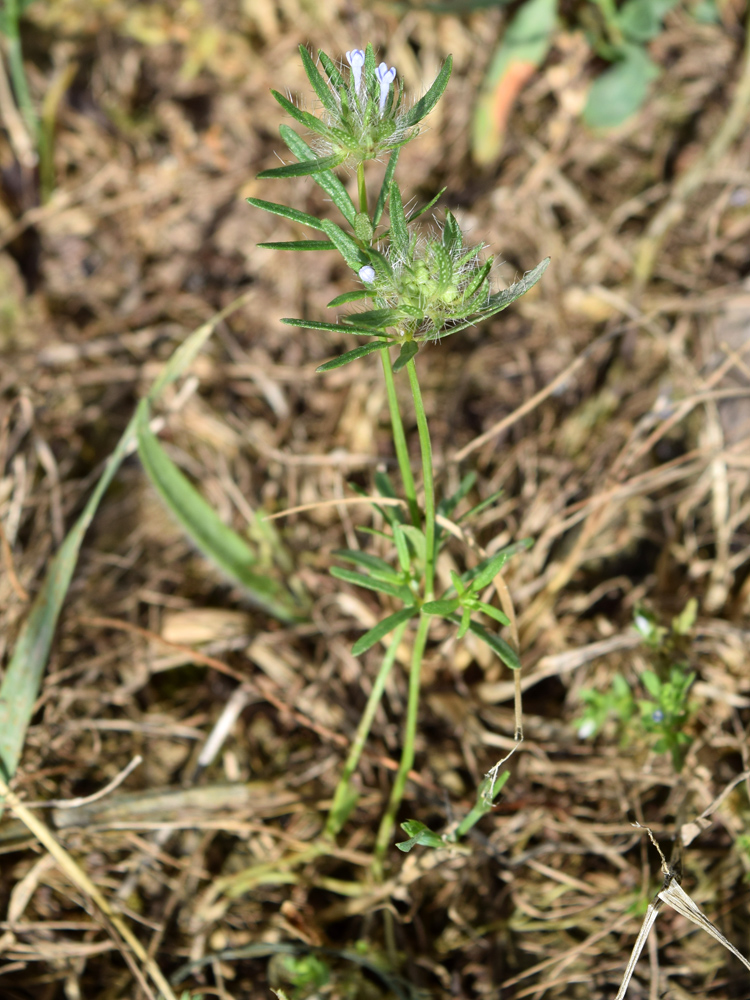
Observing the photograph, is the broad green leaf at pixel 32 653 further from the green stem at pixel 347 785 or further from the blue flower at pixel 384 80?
the blue flower at pixel 384 80

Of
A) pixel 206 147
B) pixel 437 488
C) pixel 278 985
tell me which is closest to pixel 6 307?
pixel 206 147

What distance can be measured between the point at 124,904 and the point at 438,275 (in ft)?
5.98

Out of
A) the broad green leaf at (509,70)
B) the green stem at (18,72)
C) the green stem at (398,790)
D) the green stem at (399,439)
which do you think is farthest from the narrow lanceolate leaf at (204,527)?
the broad green leaf at (509,70)

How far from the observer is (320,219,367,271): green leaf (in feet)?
4.85

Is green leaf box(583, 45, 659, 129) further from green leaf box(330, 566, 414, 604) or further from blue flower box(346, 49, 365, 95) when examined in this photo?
green leaf box(330, 566, 414, 604)

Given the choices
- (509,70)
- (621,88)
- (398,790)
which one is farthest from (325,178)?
(621,88)

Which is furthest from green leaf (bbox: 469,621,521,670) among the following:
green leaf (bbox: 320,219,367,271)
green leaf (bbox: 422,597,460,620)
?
green leaf (bbox: 320,219,367,271)

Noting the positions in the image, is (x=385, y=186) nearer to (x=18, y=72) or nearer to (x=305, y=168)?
(x=305, y=168)

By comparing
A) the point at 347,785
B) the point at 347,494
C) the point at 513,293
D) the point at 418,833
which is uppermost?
the point at 513,293

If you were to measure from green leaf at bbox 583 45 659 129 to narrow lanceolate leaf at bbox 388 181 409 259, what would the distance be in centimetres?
237

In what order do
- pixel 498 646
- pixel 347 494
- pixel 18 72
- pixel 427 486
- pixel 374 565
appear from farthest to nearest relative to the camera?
1. pixel 18 72
2. pixel 347 494
3. pixel 374 565
4. pixel 498 646
5. pixel 427 486

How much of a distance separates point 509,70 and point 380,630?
2.70 m

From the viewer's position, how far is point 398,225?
1.42 metres

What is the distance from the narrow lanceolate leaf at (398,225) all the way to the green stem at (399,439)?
21 cm
